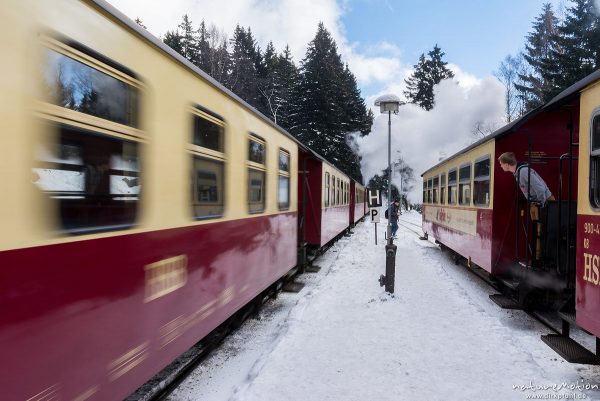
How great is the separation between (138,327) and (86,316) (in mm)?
541

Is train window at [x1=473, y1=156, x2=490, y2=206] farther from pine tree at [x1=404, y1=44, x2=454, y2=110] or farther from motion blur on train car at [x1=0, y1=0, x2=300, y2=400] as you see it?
pine tree at [x1=404, y1=44, x2=454, y2=110]

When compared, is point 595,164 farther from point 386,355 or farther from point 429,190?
point 429,190

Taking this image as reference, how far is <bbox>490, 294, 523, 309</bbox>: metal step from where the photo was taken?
6.39 meters

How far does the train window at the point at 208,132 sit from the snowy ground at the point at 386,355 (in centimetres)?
216

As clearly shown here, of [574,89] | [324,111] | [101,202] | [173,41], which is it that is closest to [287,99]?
[324,111]

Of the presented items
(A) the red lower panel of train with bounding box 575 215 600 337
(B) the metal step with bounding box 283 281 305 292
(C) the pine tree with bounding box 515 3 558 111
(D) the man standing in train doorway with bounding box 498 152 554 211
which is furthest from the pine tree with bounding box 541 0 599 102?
(A) the red lower panel of train with bounding box 575 215 600 337

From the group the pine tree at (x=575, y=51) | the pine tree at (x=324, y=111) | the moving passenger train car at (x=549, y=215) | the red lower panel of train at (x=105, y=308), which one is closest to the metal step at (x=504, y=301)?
the moving passenger train car at (x=549, y=215)

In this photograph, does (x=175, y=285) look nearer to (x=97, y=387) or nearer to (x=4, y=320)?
(x=97, y=387)

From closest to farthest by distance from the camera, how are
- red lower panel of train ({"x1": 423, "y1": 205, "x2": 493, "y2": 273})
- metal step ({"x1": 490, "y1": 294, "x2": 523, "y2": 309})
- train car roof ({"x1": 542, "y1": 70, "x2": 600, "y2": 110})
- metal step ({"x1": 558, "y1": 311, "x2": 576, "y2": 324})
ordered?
1. train car roof ({"x1": 542, "y1": 70, "x2": 600, "y2": 110})
2. metal step ({"x1": 558, "y1": 311, "x2": 576, "y2": 324})
3. metal step ({"x1": 490, "y1": 294, "x2": 523, "y2": 309})
4. red lower panel of train ({"x1": 423, "y1": 205, "x2": 493, "y2": 273})

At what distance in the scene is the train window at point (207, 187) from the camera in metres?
3.57

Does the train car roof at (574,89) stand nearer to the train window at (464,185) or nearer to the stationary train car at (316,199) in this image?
the train window at (464,185)

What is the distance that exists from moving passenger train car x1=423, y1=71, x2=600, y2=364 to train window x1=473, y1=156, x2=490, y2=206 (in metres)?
0.02

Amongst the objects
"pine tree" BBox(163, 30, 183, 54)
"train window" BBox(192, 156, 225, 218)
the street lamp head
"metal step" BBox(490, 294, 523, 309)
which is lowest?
"metal step" BBox(490, 294, 523, 309)

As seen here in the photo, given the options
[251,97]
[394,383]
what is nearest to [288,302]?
A: [394,383]
